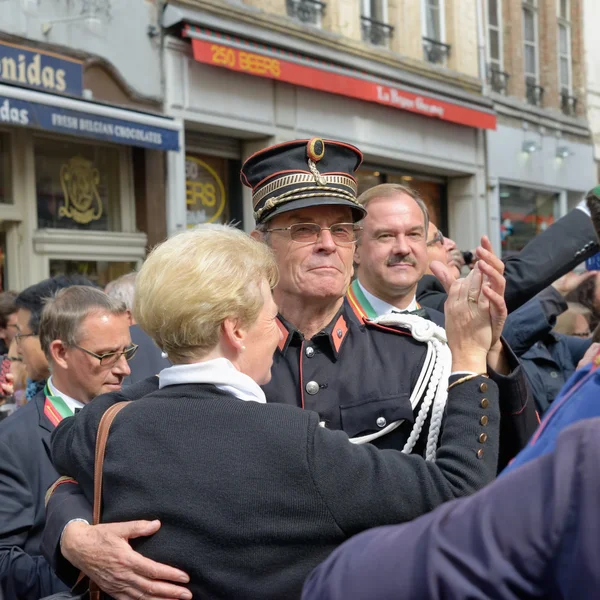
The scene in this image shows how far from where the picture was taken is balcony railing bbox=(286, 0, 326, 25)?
12312 mm

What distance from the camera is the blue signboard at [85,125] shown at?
8.02m

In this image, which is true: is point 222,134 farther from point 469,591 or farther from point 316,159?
point 469,591

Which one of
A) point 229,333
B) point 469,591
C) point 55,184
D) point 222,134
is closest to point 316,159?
point 229,333

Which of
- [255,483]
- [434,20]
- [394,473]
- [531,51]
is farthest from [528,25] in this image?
[255,483]

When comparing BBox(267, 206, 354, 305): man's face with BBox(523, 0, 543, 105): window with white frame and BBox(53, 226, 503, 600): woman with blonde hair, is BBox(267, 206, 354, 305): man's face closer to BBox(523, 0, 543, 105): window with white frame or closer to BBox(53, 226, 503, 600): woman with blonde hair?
BBox(53, 226, 503, 600): woman with blonde hair

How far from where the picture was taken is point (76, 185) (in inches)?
383

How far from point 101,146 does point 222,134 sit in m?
2.03

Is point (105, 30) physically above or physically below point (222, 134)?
above

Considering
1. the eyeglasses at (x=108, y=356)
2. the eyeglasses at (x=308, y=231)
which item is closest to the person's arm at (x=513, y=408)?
the eyeglasses at (x=308, y=231)

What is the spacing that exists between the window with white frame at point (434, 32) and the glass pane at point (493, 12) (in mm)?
1837

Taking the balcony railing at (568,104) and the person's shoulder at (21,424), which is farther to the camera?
the balcony railing at (568,104)

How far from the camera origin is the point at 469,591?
0.98 metres

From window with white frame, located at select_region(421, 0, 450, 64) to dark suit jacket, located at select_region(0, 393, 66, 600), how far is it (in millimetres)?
13401

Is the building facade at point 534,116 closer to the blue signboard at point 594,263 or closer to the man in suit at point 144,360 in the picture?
the blue signboard at point 594,263
